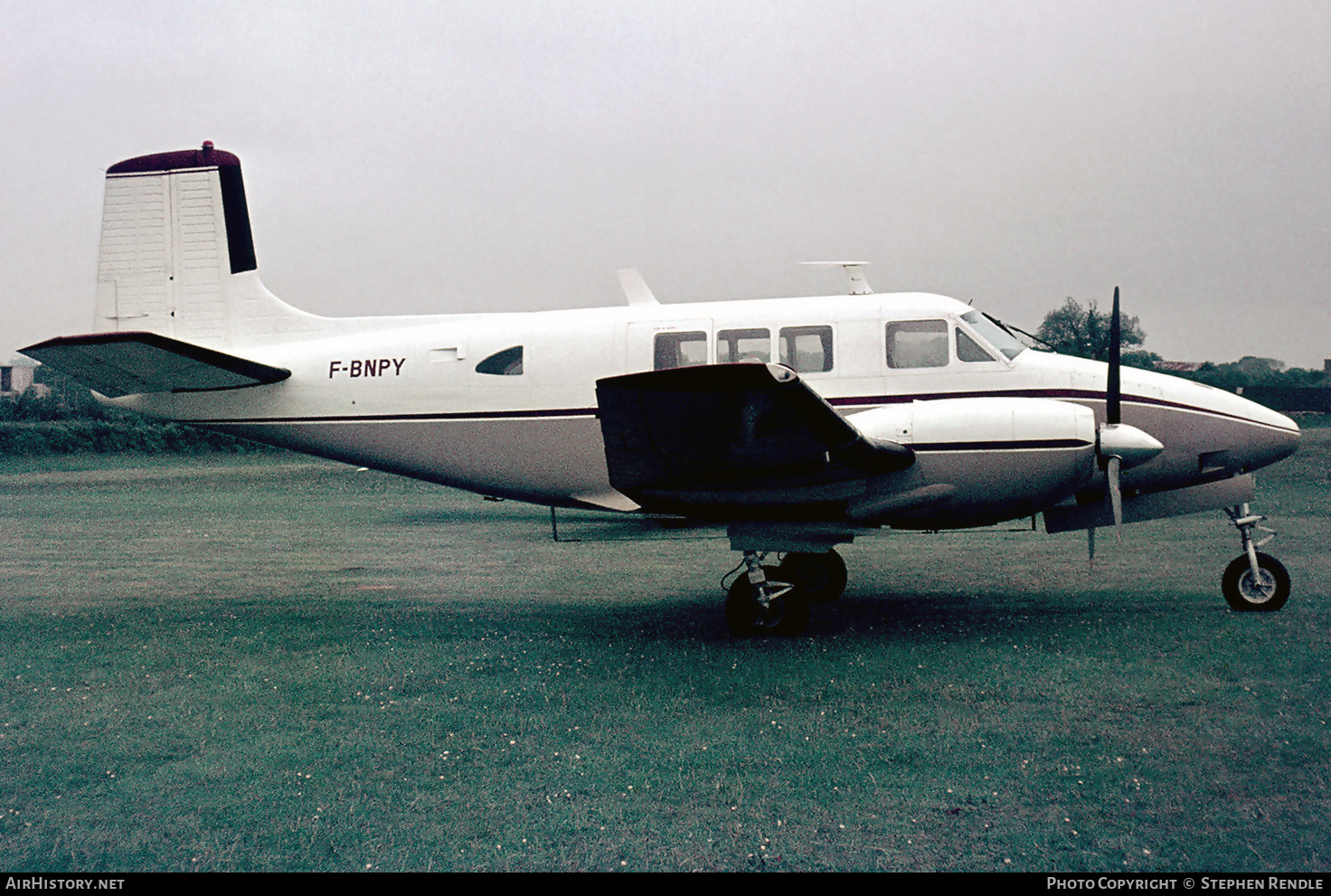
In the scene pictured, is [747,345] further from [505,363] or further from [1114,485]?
[1114,485]

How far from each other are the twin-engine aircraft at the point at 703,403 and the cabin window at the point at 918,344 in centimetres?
2

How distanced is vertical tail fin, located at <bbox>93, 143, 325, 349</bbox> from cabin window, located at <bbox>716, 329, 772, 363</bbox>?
4671mm

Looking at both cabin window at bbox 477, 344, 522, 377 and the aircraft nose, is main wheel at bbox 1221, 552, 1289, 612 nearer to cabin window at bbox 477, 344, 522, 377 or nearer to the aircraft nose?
the aircraft nose

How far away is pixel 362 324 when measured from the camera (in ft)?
31.9

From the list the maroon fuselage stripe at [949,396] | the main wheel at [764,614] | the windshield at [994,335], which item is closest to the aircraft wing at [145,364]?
the maroon fuselage stripe at [949,396]

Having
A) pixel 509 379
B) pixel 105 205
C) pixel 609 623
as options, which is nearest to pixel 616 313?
pixel 509 379

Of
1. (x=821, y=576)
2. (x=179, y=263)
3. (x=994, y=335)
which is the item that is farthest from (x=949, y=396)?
(x=179, y=263)

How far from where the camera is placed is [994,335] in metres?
8.36

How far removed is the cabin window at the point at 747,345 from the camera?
8.35 meters

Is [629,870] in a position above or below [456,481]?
below

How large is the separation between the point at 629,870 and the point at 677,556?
8816mm

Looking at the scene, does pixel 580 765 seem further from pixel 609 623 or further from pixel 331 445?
pixel 331 445

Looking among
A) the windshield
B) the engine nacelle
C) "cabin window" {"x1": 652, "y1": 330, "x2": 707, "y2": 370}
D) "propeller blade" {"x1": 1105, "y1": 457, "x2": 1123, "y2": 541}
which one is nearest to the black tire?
the engine nacelle

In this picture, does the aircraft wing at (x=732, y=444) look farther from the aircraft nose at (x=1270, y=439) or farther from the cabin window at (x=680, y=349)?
the aircraft nose at (x=1270, y=439)
